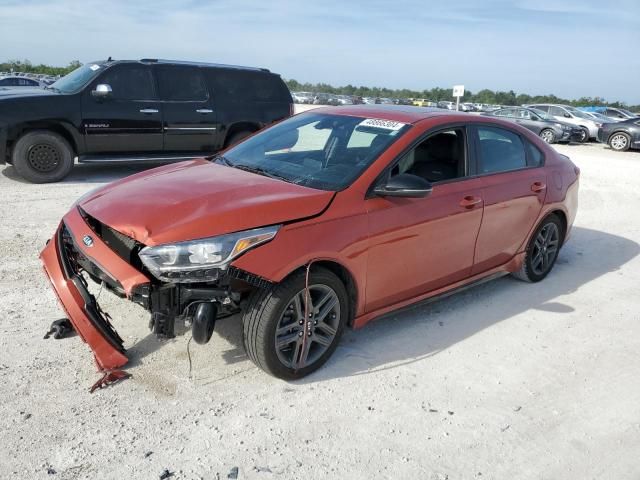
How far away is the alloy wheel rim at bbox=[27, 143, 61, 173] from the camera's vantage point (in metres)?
8.31

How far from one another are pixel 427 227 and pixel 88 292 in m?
2.26

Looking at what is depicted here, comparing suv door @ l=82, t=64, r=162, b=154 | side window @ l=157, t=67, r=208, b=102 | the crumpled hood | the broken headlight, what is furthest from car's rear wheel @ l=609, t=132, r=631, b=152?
the broken headlight

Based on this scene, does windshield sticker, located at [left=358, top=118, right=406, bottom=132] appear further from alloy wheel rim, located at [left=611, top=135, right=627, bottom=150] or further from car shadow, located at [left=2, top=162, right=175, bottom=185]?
alloy wheel rim, located at [left=611, top=135, right=627, bottom=150]

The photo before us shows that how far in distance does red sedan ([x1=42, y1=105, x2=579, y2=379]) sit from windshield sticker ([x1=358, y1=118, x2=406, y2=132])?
11 millimetres

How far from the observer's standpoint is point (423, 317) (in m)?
4.50

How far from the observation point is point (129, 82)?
9.01 metres

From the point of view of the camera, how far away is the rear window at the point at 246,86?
986 cm

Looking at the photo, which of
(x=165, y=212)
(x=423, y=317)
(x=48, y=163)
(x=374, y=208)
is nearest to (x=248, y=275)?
(x=165, y=212)

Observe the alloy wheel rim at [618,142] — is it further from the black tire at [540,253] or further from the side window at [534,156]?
the side window at [534,156]

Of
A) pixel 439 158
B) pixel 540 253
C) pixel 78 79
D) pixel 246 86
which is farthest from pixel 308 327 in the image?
pixel 246 86

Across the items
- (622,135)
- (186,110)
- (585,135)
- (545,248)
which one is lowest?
(545,248)

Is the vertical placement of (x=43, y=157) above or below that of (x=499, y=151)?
below

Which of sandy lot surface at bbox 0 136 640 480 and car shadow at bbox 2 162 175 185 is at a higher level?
car shadow at bbox 2 162 175 185

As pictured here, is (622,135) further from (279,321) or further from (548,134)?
(279,321)
